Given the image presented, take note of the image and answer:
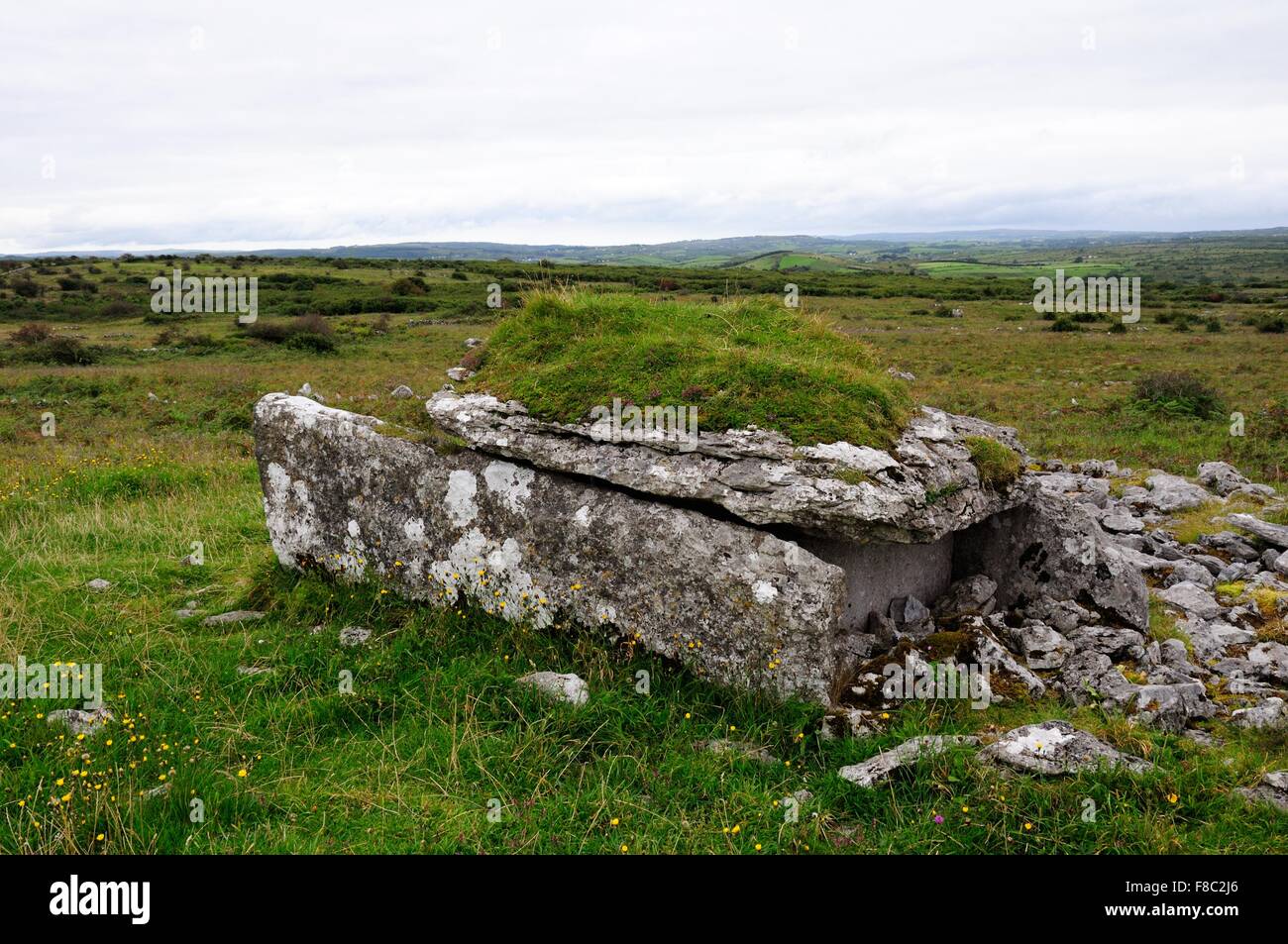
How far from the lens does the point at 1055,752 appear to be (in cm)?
520

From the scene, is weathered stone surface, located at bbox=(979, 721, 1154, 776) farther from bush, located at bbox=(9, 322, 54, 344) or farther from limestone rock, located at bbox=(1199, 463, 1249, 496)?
bush, located at bbox=(9, 322, 54, 344)

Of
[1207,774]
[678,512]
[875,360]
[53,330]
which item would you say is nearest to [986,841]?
[1207,774]

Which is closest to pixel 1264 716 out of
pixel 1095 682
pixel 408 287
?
pixel 1095 682

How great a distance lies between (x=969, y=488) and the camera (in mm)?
7414

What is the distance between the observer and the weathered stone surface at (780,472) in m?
6.51

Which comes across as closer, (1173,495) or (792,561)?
(792,561)

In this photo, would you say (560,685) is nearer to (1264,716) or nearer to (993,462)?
(993,462)

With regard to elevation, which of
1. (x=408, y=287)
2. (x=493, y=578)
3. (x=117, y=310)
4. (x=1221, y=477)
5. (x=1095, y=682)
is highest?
(x=408, y=287)

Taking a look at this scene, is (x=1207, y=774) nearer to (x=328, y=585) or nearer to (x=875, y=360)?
(x=875, y=360)

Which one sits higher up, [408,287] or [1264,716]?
[408,287]

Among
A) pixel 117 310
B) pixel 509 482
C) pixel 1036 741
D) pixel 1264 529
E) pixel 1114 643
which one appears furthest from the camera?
pixel 117 310

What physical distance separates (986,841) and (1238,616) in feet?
16.4

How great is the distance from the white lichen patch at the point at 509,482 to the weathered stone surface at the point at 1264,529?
28.4 ft

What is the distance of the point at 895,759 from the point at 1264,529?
24.5 ft
